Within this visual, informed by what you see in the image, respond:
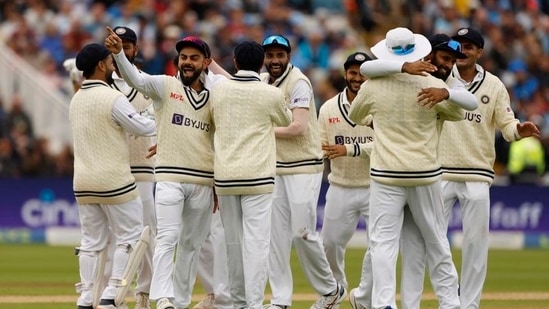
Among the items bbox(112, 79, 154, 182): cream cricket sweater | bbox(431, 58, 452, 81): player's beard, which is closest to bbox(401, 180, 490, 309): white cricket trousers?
bbox(431, 58, 452, 81): player's beard

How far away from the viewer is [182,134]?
11898 millimetres

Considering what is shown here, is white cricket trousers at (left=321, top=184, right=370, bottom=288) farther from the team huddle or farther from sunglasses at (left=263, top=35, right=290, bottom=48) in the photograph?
sunglasses at (left=263, top=35, right=290, bottom=48)

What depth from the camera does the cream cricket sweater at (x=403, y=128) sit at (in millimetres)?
11289

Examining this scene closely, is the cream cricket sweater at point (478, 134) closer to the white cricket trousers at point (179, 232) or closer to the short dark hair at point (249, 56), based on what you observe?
the short dark hair at point (249, 56)

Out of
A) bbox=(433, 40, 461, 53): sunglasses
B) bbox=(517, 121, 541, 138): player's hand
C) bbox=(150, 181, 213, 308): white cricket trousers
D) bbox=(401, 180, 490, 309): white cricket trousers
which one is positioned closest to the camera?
bbox=(433, 40, 461, 53): sunglasses

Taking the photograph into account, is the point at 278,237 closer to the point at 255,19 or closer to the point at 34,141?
the point at 34,141

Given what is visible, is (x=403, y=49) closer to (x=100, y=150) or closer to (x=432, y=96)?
(x=432, y=96)

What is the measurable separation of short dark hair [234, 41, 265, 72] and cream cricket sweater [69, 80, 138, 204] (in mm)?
1150

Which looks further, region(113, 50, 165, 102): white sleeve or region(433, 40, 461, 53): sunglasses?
region(433, 40, 461, 53): sunglasses

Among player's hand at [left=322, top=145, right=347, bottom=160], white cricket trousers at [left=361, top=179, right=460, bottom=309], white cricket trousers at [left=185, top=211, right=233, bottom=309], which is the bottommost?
white cricket trousers at [left=185, top=211, right=233, bottom=309]

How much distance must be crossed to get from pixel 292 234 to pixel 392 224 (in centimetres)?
149

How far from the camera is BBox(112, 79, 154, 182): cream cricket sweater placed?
44.3ft

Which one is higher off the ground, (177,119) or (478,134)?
(177,119)

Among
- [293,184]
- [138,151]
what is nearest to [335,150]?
[293,184]
